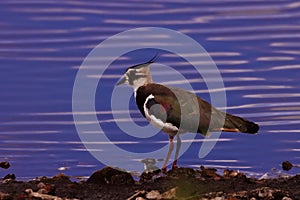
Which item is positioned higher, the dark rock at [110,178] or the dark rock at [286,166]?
the dark rock at [286,166]

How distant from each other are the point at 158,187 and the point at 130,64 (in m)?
5.27

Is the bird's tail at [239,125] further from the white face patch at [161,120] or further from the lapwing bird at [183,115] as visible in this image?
the white face patch at [161,120]

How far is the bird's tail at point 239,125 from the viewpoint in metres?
9.77

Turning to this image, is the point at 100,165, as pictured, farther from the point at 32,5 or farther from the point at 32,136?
the point at 32,5

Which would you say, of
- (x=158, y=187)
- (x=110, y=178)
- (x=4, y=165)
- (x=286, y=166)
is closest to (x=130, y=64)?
(x=4, y=165)

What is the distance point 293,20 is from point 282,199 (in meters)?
8.12

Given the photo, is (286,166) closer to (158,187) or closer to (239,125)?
(239,125)

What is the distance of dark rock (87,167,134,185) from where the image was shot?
8562 mm

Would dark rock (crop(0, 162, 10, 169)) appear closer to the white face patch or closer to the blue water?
the blue water

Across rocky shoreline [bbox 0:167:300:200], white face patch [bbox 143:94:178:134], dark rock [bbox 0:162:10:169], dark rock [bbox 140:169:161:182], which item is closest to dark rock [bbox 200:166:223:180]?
rocky shoreline [bbox 0:167:300:200]

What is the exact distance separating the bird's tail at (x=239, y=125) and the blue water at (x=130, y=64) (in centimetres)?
47

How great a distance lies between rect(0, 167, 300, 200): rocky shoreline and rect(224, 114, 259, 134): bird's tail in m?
0.81

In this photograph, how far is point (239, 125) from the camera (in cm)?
980

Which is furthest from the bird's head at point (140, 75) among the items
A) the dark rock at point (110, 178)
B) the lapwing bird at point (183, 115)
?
the dark rock at point (110, 178)
